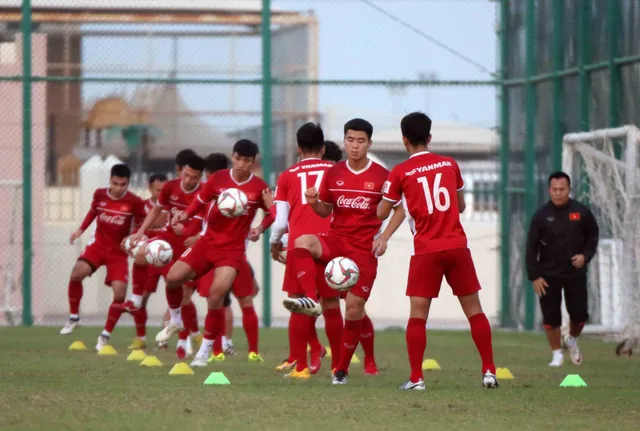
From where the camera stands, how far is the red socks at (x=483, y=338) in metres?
9.04

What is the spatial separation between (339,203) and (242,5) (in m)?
9.44

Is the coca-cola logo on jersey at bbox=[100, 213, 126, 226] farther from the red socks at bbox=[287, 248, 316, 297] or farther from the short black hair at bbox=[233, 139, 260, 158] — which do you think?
the red socks at bbox=[287, 248, 316, 297]

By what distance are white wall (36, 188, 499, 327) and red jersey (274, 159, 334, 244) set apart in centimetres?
837

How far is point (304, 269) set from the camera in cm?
977

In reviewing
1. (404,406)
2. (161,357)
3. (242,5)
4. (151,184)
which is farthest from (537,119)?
(404,406)

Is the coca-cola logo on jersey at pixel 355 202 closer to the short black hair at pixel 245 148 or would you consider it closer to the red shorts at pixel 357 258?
the red shorts at pixel 357 258

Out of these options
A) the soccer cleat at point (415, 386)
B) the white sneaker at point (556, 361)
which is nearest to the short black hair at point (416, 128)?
the soccer cleat at point (415, 386)

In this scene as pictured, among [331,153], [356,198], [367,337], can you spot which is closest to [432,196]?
[356,198]

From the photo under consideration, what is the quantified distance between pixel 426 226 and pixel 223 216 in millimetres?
2702

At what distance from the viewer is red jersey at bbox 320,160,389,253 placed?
378 inches

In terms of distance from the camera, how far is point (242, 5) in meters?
18.6

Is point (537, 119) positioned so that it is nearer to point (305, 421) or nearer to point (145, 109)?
point (145, 109)

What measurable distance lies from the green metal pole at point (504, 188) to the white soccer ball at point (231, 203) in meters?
8.17

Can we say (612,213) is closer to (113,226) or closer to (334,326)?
(113,226)
